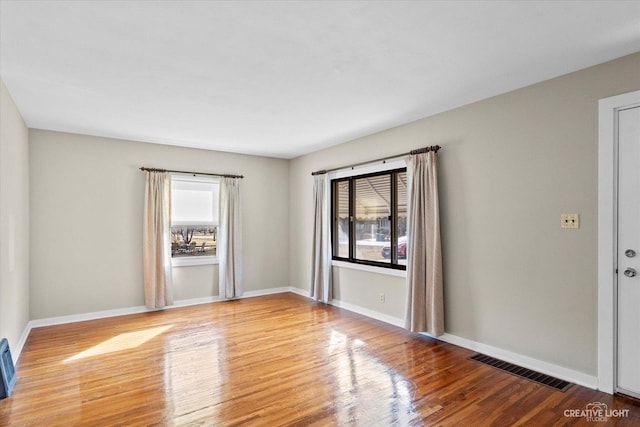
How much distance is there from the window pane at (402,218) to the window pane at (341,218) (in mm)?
1097

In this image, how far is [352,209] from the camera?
5.50 m

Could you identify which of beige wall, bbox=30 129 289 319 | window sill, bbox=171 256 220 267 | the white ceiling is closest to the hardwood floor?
beige wall, bbox=30 129 289 319

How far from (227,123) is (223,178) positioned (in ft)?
5.79

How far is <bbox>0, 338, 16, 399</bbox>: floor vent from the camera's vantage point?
271cm

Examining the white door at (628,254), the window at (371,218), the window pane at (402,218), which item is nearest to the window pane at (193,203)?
the window at (371,218)

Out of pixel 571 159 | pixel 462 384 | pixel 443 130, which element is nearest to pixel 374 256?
pixel 443 130

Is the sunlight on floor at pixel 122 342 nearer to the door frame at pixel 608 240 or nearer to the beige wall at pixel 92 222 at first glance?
the beige wall at pixel 92 222

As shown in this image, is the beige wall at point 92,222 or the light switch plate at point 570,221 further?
the beige wall at point 92,222

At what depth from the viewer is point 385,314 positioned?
15.4 ft

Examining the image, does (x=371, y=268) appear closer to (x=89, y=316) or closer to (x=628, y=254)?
(x=628, y=254)

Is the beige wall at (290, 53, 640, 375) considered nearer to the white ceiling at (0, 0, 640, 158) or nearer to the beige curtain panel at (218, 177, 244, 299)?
the white ceiling at (0, 0, 640, 158)

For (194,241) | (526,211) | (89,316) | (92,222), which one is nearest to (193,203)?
(194,241)

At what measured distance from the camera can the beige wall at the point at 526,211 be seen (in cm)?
285

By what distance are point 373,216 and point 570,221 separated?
2543 mm
